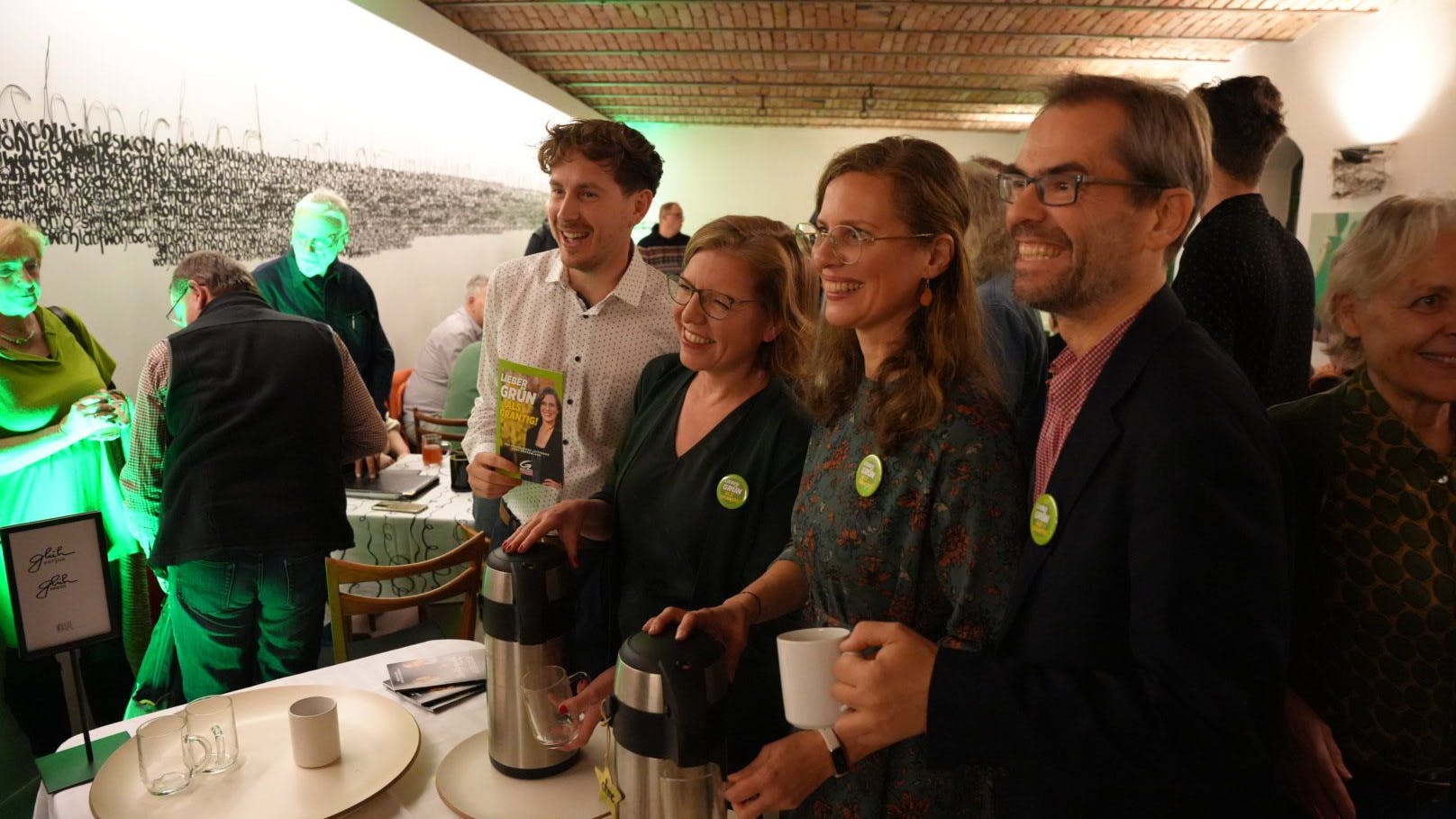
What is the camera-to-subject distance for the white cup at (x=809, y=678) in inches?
38.1

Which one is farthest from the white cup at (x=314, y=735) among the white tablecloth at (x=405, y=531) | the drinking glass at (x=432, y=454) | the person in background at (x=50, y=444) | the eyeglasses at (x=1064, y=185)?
the drinking glass at (x=432, y=454)

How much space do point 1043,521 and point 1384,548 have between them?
590mm

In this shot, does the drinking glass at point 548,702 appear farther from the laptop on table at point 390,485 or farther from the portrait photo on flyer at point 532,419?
the laptop on table at point 390,485

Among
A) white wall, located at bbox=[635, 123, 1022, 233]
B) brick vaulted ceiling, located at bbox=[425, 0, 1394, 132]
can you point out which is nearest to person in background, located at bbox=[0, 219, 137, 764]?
brick vaulted ceiling, located at bbox=[425, 0, 1394, 132]

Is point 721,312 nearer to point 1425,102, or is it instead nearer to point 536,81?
point 1425,102

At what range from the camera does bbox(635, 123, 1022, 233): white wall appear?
13352mm

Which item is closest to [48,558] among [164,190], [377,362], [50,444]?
[50,444]

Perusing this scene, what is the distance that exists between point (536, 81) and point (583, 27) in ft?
6.32

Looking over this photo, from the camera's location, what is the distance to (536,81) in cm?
894

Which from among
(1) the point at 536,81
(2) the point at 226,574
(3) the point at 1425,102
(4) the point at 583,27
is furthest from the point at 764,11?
(2) the point at 226,574

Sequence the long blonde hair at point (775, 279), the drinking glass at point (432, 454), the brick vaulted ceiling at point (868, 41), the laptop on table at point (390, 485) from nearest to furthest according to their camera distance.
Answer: the long blonde hair at point (775, 279), the laptop on table at point (390, 485), the drinking glass at point (432, 454), the brick vaulted ceiling at point (868, 41)

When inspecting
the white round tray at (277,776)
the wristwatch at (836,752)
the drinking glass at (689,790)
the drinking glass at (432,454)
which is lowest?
the drinking glass at (432,454)

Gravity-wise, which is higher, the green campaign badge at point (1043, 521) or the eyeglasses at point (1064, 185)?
the eyeglasses at point (1064, 185)

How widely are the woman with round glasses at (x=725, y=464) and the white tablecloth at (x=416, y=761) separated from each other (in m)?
0.31
